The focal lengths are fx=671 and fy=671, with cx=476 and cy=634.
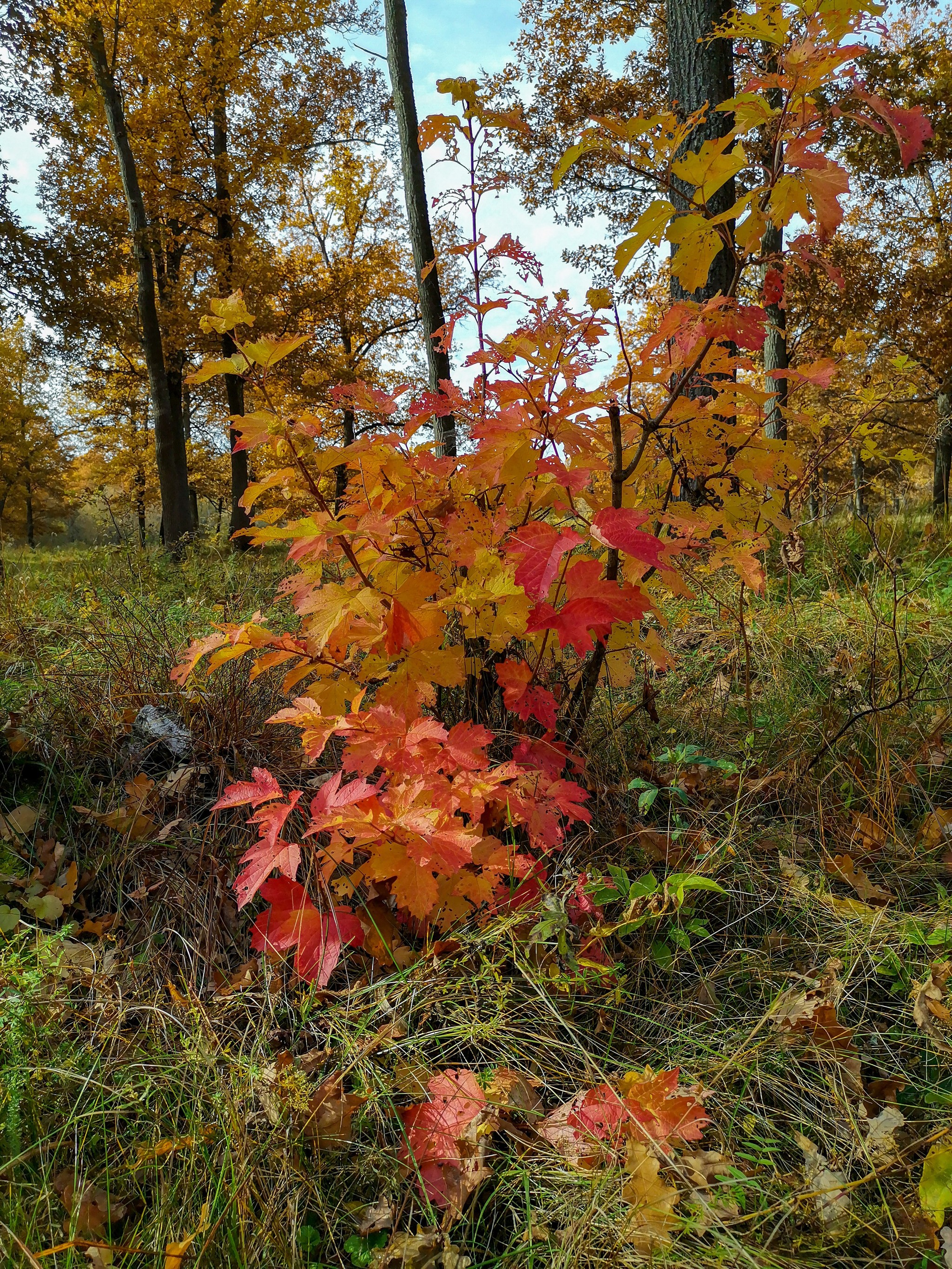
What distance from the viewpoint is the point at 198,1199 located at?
43.5 inches

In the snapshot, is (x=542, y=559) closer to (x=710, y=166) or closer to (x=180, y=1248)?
(x=710, y=166)

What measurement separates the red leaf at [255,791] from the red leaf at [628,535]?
31.7 inches

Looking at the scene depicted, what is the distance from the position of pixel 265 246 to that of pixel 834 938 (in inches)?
520

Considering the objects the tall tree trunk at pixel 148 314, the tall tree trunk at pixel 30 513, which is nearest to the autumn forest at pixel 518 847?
the tall tree trunk at pixel 148 314

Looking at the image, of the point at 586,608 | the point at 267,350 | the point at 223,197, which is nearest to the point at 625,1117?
the point at 586,608

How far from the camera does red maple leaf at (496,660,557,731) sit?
160cm

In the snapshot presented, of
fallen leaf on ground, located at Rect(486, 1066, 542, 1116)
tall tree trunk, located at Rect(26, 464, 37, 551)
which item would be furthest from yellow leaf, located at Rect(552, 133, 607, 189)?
tall tree trunk, located at Rect(26, 464, 37, 551)

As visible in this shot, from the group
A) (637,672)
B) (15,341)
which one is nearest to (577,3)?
(637,672)

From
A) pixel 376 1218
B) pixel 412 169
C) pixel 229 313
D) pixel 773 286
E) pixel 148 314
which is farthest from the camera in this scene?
pixel 148 314

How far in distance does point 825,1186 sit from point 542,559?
3.56 feet

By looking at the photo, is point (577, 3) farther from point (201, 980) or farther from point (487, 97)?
point (201, 980)

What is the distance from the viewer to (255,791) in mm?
1389

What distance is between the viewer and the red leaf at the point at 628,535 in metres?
1.16

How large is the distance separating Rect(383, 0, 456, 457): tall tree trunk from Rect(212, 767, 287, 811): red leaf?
126 inches
